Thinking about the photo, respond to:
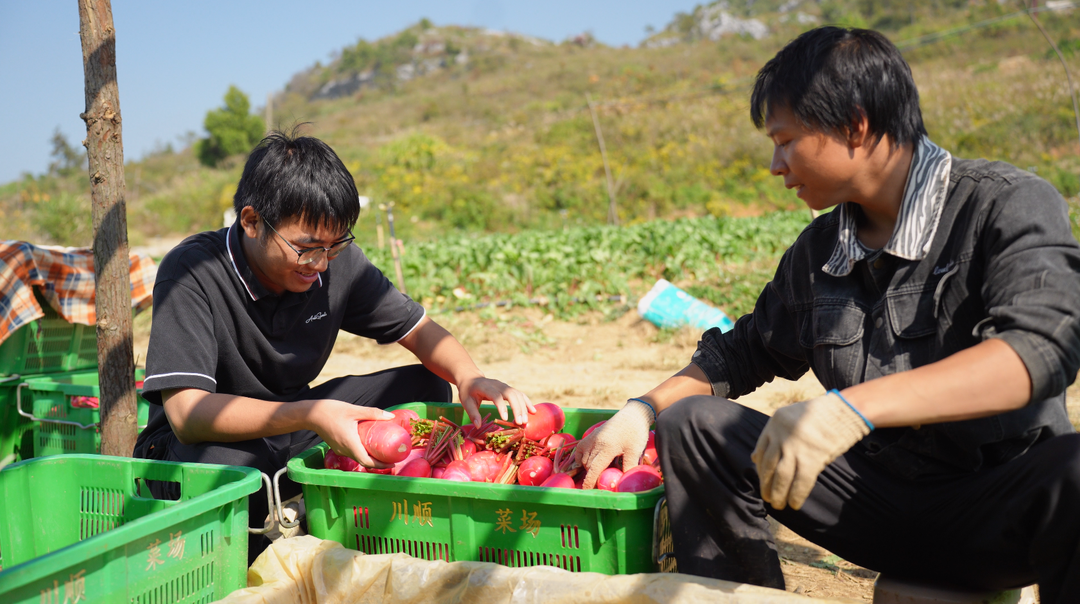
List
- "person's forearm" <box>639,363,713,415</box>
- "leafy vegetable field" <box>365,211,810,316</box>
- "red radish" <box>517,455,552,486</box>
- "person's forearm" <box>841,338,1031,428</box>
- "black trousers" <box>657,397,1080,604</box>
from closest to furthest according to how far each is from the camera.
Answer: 1. "person's forearm" <box>841,338,1031,428</box>
2. "black trousers" <box>657,397,1080,604</box>
3. "person's forearm" <box>639,363,713,415</box>
4. "red radish" <box>517,455,552,486</box>
5. "leafy vegetable field" <box>365,211,810,316</box>

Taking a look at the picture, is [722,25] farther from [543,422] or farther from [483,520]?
[483,520]

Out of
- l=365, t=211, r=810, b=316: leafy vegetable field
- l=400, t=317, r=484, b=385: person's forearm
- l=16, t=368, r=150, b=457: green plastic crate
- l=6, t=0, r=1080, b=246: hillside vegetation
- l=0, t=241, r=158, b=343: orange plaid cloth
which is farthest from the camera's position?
l=6, t=0, r=1080, b=246: hillside vegetation

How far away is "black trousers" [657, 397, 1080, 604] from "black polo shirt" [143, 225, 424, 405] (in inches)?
57.4

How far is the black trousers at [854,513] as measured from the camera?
149 centimetres

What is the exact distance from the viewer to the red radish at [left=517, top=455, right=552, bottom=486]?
2275 millimetres

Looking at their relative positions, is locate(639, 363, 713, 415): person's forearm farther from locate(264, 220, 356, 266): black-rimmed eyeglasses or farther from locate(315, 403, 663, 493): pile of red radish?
locate(264, 220, 356, 266): black-rimmed eyeglasses

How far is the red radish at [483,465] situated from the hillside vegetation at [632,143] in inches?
492

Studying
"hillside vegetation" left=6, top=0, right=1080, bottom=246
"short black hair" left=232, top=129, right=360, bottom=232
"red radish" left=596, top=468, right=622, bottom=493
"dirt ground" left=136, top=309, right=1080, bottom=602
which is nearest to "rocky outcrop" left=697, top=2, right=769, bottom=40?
"hillside vegetation" left=6, top=0, right=1080, bottom=246

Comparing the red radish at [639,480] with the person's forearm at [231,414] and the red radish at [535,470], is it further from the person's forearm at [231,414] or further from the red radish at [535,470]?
the person's forearm at [231,414]

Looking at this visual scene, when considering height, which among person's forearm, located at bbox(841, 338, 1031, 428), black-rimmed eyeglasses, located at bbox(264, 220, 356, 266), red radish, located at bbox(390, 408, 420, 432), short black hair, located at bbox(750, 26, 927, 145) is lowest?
red radish, located at bbox(390, 408, 420, 432)

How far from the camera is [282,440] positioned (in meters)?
2.69

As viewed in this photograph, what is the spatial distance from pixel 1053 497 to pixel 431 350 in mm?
2071

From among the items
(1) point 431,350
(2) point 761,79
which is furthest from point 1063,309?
(1) point 431,350

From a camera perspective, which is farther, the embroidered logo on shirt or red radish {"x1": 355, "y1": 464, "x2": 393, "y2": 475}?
red radish {"x1": 355, "y1": 464, "x2": 393, "y2": 475}
